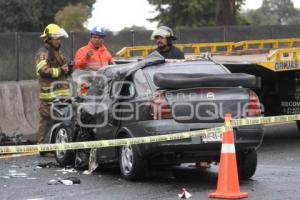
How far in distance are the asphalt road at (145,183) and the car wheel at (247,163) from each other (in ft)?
0.40

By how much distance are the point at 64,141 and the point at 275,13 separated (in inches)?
5648

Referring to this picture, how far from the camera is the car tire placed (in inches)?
352

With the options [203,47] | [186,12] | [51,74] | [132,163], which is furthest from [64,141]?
[186,12]

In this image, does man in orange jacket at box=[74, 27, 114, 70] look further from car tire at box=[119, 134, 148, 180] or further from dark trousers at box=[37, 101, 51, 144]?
car tire at box=[119, 134, 148, 180]

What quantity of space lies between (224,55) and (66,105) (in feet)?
12.3

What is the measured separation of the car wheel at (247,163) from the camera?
9.20 m

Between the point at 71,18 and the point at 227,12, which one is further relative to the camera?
the point at 71,18

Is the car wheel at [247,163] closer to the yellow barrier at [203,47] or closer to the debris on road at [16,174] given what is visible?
the debris on road at [16,174]

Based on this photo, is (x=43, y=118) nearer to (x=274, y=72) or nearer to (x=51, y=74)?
(x=51, y=74)

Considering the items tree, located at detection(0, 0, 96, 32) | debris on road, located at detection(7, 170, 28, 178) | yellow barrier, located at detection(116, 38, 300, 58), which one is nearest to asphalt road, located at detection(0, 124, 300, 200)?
Answer: debris on road, located at detection(7, 170, 28, 178)

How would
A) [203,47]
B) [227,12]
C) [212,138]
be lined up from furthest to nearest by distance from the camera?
[227,12] < [203,47] < [212,138]

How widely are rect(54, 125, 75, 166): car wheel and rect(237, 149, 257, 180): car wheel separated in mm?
2754

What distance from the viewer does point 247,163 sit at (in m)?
9.20

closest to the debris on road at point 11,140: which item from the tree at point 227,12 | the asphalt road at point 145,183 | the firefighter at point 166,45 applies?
the asphalt road at point 145,183
